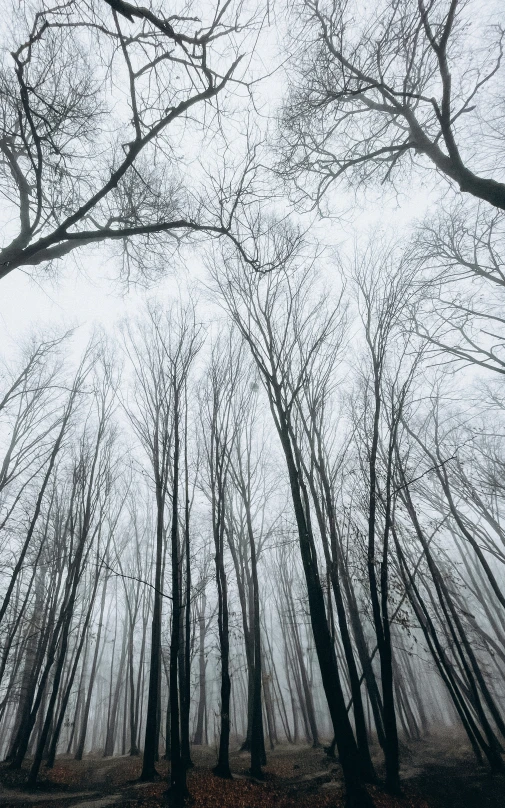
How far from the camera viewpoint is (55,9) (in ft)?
9.87

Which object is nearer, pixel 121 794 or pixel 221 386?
pixel 121 794

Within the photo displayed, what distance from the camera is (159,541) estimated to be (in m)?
9.74

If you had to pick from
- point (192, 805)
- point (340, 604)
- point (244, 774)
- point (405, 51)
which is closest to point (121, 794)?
point (192, 805)

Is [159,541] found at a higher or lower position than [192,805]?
higher

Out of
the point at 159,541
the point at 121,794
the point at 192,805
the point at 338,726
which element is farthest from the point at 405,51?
the point at 121,794

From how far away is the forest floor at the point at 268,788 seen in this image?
6.19 m

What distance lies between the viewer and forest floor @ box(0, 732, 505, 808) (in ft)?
20.3

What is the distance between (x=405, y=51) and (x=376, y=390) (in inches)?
190

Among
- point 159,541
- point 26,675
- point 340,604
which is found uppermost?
point 159,541

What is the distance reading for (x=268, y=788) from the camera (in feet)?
25.4

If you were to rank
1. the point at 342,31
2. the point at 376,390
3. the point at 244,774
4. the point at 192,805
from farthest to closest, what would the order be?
the point at 244,774, the point at 376,390, the point at 192,805, the point at 342,31

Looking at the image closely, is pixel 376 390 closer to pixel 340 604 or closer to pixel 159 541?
pixel 340 604

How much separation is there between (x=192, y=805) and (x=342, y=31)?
11.8m

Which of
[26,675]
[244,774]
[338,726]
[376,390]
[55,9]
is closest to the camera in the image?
[55,9]
